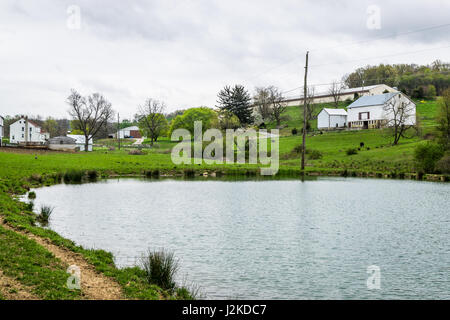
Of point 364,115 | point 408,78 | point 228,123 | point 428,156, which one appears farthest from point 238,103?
point 408,78

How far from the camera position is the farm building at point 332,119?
3939 inches

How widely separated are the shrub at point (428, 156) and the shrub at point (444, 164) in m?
1.29

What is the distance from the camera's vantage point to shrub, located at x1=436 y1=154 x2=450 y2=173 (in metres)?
42.9

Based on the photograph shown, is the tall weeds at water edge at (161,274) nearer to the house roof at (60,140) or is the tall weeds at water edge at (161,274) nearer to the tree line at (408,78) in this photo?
the house roof at (60,140)

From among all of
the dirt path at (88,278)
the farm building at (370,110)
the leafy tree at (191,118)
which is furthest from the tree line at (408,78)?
the dirt path at (88,278)

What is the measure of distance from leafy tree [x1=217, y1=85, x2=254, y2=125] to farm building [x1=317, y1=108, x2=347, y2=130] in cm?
1927

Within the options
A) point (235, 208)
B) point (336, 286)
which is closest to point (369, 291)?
point (336, 286)

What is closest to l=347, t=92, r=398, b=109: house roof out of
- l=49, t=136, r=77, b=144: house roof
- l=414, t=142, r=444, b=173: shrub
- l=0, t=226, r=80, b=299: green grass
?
l=414, t=142, r=444, b=173: shrub

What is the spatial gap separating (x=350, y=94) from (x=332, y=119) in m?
39.7

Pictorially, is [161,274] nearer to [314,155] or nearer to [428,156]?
[428,156]

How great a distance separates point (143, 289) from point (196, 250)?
4.64m

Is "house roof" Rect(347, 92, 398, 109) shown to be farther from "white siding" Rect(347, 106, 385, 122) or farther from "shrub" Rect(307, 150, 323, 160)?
"shrub" Rect(307, 150, 323, 160)

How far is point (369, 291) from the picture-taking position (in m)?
9.95

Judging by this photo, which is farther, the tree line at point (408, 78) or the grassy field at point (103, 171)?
the tree line at point (408, 78)
